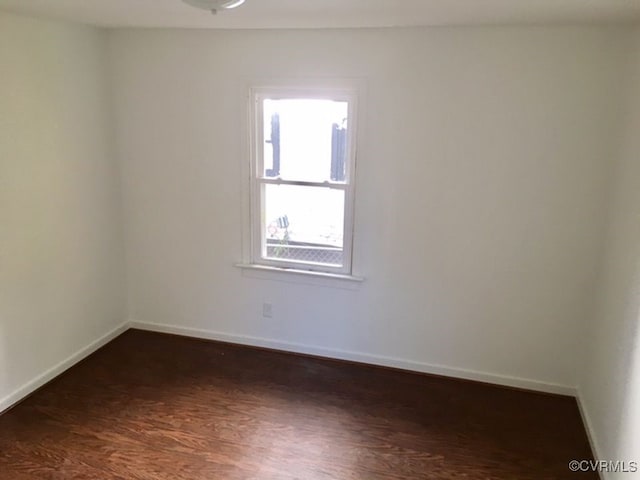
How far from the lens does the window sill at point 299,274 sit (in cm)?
346

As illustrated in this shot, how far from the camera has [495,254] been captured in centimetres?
315

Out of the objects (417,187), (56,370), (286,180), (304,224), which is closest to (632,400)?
(417,187)

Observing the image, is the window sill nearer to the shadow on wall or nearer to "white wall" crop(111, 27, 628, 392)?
"white wall" crop(111, 27, 628, 392)

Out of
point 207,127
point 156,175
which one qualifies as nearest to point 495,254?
point 207,127

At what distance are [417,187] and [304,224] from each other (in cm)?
82

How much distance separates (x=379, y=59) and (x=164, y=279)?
7.14 ft

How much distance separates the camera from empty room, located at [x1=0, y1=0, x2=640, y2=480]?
264 centimetres

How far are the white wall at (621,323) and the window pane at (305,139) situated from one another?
5.12ft

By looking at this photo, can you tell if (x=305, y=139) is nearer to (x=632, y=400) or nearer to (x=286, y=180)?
(x=286, y=180)

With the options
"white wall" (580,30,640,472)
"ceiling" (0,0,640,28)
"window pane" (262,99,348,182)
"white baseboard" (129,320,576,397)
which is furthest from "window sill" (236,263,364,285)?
"ceiling" (0,0,640,28)

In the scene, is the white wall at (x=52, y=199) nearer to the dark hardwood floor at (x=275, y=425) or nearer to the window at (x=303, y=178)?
the dark hardwood floor at (x=275, y=425)

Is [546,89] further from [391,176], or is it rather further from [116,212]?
[116,212]

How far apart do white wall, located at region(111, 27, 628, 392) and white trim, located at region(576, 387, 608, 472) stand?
0.42ft

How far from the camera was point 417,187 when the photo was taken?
3.19 meters
